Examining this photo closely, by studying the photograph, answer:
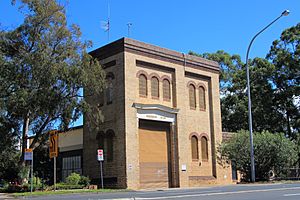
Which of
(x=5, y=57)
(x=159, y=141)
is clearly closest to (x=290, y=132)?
(x=159, y=141)

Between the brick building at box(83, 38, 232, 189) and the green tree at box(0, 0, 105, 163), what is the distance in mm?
3118

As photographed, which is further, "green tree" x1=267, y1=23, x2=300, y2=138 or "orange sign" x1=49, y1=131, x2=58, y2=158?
"green tree" x1=267, y1=23, x2=300, y2=138

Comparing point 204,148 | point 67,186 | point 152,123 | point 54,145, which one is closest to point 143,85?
point 152,123

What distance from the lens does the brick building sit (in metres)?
34.9

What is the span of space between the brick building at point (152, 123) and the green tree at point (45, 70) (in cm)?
312

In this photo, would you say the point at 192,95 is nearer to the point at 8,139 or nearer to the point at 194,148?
the point at 194,148

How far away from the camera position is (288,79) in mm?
58156

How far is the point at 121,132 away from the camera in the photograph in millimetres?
34625

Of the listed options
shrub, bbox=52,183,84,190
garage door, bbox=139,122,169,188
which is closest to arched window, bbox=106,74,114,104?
garage door, bbox=139,122,169,188

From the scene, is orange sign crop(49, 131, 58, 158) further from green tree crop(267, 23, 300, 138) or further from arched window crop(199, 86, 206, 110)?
green tree crop(267, 23, 300, 138)

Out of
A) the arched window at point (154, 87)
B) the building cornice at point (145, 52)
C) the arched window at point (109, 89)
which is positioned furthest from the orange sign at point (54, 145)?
the arched window at point (154, 87)

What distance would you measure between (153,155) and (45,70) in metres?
12.7

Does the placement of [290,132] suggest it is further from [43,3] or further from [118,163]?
[43,3]

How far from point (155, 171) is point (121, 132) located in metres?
5.03
